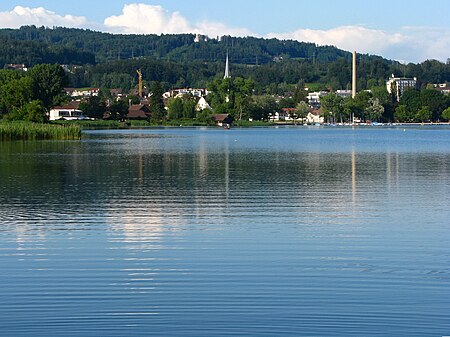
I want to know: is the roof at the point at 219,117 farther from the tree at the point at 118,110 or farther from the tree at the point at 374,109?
the tree at the point at 374,109

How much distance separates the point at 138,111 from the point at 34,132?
103 m

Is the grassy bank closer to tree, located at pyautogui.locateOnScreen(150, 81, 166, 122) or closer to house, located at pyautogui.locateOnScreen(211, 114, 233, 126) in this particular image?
house, located at pyautogui.locateOnScreen(211, 114, 233, 126)

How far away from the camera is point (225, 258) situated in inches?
654

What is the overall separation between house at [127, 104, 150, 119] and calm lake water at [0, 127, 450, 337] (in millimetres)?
142927

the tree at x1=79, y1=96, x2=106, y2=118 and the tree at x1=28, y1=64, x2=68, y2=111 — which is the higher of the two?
the tree at x1=28, y1=64, x2=68, y2=111

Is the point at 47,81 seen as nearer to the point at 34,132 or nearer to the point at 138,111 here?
the point at 34,132

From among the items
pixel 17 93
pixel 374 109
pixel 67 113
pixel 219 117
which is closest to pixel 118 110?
pixel 67 113

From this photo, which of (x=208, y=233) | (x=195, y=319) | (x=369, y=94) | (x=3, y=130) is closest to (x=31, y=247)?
(x=208, y=233)

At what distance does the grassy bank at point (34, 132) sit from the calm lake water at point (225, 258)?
137 ft

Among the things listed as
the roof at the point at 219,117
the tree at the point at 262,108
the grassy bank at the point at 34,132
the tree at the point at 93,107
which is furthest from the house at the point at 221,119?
the grassy bank at the point at 34,132

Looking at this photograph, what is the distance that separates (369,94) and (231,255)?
18359 centimetres

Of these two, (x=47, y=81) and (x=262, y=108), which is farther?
(x=262, y=108)

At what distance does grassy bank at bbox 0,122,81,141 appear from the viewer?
2886 inches

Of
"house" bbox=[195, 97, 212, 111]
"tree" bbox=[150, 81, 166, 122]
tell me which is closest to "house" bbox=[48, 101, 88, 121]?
"tree" bbox=[150, 81, 166, 122]
